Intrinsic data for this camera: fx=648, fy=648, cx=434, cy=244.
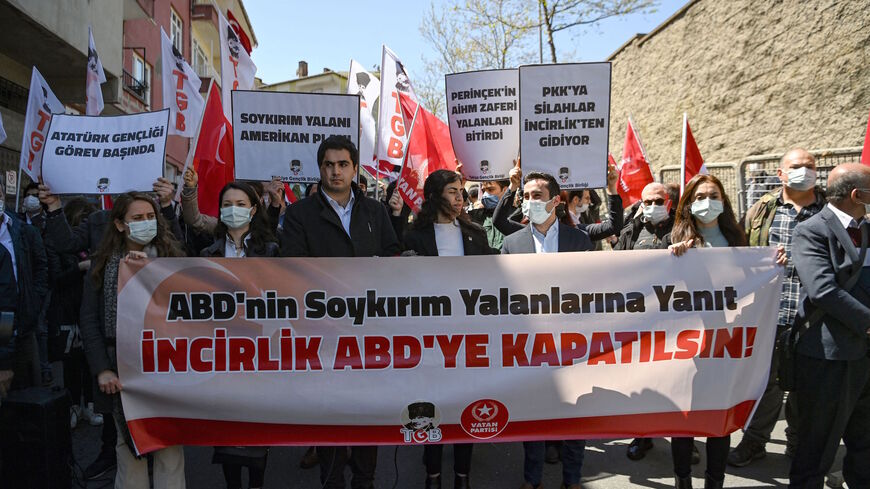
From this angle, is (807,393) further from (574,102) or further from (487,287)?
(574,102)

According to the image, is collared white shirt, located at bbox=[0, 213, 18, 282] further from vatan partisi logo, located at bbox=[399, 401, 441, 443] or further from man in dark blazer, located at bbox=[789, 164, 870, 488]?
man in dark blazer, located at bbox=[789, 164, 870, 488]

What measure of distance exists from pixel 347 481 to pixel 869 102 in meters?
13.5

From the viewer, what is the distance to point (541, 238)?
13.6 ft

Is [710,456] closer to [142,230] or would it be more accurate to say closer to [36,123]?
[142,230]

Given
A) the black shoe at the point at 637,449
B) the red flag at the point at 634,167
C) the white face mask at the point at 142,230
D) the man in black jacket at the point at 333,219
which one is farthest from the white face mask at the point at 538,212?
the red flag at the point at 634,167

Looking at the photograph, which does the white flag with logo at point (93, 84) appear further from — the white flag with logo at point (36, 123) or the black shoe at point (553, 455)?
the black shoe at point (553, 455)

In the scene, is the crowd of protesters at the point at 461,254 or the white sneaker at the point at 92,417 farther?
the white sneaker at the point at 92,417

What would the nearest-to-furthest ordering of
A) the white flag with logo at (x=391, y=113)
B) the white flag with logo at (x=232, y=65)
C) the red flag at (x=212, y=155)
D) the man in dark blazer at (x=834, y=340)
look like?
the man in dark blazer at (x=834, y=340) → the red flag at (x=212, y=155) → the white flag with logo at (x=232, y=65) → the white flag with logo at (x=391, y=113)

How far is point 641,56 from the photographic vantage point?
2022cm

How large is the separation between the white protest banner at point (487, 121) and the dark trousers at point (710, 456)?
291 centimetres

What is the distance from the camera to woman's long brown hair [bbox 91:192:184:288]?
3.56 meters

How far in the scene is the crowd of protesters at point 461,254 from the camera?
11.3 feet

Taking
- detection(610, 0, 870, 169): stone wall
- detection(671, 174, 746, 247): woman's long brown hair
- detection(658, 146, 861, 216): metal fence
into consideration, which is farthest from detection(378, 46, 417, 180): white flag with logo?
detection(610, 0, 870, 169): stone wall

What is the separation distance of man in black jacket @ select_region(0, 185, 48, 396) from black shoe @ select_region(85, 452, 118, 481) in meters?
0.68
